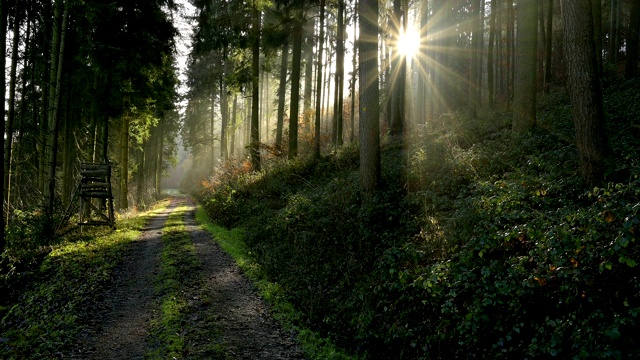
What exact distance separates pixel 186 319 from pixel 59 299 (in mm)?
2760

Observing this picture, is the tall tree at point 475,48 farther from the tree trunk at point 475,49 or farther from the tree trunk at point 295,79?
the tree trunk at point 295,79

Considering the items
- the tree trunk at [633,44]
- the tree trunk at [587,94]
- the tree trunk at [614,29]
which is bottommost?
the tree trunk at [587,94]

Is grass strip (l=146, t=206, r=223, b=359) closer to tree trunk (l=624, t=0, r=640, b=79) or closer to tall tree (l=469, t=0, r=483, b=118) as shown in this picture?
tall tree (l=469, t=0, r=483, b=118)

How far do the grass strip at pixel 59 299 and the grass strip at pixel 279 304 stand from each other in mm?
2846

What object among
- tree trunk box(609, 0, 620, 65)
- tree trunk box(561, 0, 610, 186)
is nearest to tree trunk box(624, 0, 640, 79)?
tree trunk box(609, 0, 620, 65)

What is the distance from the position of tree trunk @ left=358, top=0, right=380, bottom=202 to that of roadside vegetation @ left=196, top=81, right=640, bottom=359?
51 cm

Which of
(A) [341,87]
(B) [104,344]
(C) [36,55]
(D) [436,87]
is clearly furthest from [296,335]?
(D) [436,87]

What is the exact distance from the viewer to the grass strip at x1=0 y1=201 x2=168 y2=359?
17.0 feet

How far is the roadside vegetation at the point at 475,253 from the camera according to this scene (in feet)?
12.6

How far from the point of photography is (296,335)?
5.56 meters

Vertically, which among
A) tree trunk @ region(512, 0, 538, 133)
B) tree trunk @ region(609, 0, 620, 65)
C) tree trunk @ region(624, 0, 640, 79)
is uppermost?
tree trunk @ region(609, 0, 620, 65)

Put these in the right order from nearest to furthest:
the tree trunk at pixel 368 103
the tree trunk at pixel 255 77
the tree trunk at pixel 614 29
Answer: the tree trunk at pixel 368 103 < the tree trunk at pixel 255 77 < the tree trunk at pixel 614 29

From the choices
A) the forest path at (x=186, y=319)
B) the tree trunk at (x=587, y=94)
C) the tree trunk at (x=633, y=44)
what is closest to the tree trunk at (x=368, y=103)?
the forest path at (x=186, y=319)

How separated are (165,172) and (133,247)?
34.6 meters
